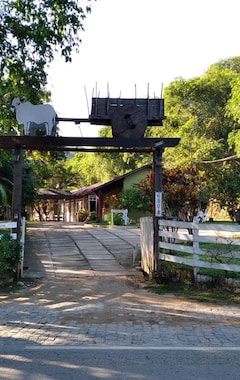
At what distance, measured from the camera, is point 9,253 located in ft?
32.9

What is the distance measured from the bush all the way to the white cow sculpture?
110 inches

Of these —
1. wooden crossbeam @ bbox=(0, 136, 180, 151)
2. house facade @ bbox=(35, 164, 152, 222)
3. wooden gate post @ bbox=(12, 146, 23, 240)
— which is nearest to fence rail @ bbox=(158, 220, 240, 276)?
wooden crossbeam @ bbox=(0, 136, 180, 151)

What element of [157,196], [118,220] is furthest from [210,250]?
[118,220]

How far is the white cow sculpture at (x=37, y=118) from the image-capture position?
440 inches

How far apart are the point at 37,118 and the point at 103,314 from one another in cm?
566

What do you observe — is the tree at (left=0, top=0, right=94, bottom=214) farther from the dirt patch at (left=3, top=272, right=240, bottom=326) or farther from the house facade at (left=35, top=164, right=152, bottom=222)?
the house facade at (left=35, top=164, right=152, bottom=222)

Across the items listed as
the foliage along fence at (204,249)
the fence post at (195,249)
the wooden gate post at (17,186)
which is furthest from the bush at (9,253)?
the fence post at (195,249)

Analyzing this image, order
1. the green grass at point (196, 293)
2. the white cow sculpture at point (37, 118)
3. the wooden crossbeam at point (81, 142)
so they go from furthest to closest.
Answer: the white cow sculpture at point (37, 118) → the wooden crossbeam at point (81, 142) → the green grass at point (196, 293)

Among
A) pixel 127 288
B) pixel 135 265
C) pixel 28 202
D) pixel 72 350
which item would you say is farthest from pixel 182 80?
pixel 72 350

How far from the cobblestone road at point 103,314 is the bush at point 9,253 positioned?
0.63 meters

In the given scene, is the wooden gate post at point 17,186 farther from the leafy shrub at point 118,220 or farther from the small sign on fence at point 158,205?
the leafy shrub at point 118,220

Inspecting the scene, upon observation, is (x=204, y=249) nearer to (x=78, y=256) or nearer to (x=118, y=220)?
(x=78, y=256)

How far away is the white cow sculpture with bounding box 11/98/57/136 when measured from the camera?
11.2 m

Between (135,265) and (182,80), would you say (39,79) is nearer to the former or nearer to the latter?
(135,265)
